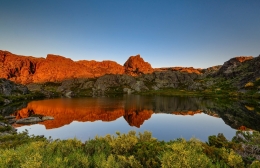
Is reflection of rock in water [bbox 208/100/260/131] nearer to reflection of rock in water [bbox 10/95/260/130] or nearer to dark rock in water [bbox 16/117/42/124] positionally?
reflection of rock in water [bbox 10/95/260/130]

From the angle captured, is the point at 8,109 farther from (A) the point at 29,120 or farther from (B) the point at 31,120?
(B) the point at 31,120

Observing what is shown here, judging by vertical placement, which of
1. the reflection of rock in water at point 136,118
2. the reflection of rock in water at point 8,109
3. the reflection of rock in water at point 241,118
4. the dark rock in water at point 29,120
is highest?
the reflection of rock in water at point 241,118

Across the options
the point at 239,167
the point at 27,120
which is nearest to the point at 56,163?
the point at 239,167

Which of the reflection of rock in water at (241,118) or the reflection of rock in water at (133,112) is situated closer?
the reflection of rock in water at (241,118)

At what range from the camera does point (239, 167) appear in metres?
14.7

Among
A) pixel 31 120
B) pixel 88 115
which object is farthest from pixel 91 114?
pixel 31 120

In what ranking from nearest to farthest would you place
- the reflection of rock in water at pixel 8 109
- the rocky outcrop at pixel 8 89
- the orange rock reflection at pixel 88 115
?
the orange rock reflection at pixel 88 115 → the reflection of rock in water at pixel 8 109 → the rocky outcrop at pixel 8 89

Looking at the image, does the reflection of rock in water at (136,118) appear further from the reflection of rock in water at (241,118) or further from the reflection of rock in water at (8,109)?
the reflection of rock in water at (8,109)

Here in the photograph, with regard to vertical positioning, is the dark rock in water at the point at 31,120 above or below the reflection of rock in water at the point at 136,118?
below

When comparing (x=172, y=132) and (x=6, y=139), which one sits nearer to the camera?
(x=6, y=139)

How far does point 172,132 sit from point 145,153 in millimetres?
34913

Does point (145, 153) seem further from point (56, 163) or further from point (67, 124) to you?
point (67, 124)

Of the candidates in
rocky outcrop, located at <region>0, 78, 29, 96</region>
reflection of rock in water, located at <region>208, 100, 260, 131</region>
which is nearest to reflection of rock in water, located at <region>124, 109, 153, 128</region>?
reflection of rock in water, located at <region>208, 100, 260, 131</region>

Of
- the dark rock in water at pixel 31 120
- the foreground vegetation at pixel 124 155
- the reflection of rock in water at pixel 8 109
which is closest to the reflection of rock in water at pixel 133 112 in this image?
the reflection of rock in water at pixel 8 109
